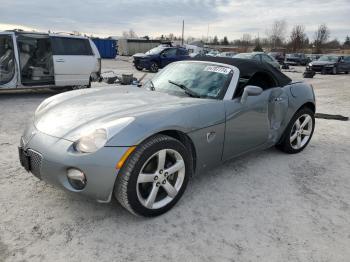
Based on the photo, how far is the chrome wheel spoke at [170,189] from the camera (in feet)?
9.24

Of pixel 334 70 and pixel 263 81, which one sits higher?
pixel 263 81

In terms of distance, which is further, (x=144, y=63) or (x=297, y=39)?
(x=297, y=39)

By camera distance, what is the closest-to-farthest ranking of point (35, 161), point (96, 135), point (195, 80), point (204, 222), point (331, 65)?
point (96, 135) → point (35, 161) → point (204, 222) → point (195, 80) → point (331, 65)

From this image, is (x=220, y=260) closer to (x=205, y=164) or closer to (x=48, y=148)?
(x=205, y=164)

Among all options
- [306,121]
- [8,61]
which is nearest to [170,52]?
[8,61]

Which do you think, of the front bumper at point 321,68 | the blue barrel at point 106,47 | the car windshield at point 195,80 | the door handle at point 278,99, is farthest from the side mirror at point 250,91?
the blue barrel at point 106,47

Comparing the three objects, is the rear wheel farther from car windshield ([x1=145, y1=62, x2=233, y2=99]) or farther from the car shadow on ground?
the car shadow on ground

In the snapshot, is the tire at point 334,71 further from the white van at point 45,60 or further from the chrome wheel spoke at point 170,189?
the chrome wheel spoke at point 170,189

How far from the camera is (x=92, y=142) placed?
2.48 meters

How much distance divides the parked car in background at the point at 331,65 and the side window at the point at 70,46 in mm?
17973

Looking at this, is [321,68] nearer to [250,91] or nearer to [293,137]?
[293,137]

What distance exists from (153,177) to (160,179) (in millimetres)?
85

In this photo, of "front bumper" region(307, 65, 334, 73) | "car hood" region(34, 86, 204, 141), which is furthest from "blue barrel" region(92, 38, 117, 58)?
"car hood" region(34, 86, 204, 141)

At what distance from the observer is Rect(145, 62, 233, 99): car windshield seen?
343 centimetres
